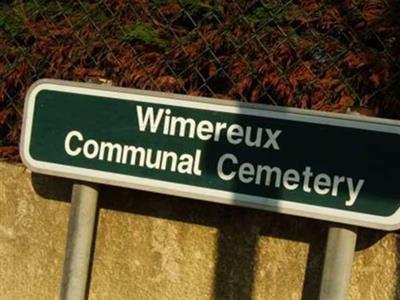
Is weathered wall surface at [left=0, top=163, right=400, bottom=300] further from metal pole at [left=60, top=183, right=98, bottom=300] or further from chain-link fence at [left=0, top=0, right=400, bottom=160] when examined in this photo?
chain-link fence at [left=0, top=0, right=400, bottom=160]

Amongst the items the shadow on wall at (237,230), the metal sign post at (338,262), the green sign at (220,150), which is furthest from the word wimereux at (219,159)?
the shadow on wall at (237,230)

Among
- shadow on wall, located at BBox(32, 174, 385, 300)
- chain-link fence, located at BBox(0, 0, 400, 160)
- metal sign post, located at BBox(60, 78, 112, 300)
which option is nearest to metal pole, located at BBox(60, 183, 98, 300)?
metal sign post, located at BBox(60, 78, 112, 300)

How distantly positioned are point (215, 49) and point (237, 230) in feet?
2.67

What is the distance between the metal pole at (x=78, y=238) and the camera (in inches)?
136

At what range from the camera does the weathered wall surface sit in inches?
128

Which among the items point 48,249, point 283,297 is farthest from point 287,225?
point 48,249

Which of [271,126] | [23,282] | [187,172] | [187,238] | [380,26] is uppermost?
[380,26]

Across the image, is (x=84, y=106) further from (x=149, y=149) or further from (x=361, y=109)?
(x=361, y=109)

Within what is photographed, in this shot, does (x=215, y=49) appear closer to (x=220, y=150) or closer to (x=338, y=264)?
(x=220, y=150)

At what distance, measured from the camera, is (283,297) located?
332 cm

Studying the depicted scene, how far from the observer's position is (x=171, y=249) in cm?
355

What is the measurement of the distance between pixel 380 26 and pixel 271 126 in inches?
24.8

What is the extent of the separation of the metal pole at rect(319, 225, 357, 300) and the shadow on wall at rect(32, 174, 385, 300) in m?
0.22

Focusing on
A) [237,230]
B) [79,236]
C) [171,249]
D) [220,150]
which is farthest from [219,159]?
[79,236]
